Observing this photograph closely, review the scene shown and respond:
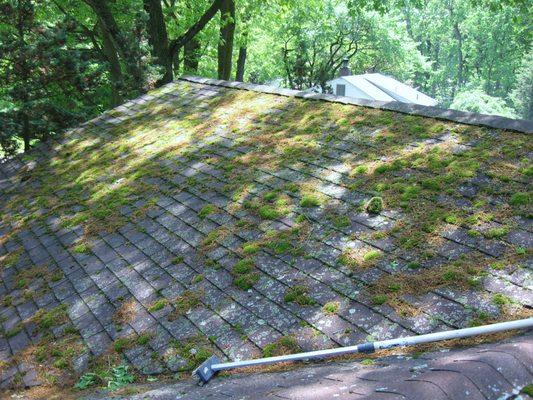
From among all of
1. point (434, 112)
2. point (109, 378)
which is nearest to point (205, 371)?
point (109, 378)

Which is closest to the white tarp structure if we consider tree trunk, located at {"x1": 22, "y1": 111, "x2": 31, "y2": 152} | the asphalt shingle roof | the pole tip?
tree trunk, located at {"x1": 22, "y1": 111, "x2": 31, "y2": 152}

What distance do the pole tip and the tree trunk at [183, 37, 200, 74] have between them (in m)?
18.9

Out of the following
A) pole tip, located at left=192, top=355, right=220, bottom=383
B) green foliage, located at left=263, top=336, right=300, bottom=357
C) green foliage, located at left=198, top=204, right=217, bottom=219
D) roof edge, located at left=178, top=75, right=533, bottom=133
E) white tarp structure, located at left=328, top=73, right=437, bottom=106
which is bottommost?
white tarp structure, located at left=328, top=73, right=437, bottom=106

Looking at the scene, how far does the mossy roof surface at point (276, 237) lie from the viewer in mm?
3344

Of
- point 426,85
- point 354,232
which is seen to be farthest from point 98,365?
point 426,85

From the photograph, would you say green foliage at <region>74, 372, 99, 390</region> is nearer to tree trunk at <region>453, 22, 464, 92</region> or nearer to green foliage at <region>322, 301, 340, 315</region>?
green foliage at <region>322, 301, 340, 315</region>

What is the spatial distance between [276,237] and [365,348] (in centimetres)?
205

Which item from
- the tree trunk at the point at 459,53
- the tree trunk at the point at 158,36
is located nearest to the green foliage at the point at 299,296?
the tree trunk at the point at 158,36

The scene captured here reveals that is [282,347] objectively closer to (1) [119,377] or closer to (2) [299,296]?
(2) [299,296]

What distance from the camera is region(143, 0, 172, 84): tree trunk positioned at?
12.6 meters

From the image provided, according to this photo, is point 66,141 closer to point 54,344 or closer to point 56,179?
point 56,179

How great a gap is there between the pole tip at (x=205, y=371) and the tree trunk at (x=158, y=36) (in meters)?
10.4

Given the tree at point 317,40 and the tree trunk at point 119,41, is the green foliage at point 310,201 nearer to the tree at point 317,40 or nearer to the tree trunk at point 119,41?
the tree trunk at point 119,41

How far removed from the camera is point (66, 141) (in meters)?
9.69
